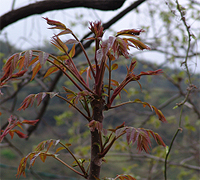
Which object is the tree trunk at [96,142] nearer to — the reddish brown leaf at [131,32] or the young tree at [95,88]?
the young tree at [95,88]

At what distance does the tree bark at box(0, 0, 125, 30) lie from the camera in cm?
84

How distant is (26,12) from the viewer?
0.88 meters

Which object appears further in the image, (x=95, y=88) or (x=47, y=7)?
(x=47, y=7)

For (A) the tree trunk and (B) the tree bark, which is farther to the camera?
(B) the tree bark

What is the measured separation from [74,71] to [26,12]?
587mm

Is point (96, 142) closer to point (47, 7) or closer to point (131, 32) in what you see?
point (131, 32)

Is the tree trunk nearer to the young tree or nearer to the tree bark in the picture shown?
the young tree

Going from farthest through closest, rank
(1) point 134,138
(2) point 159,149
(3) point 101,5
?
(2) point 159,149 < (3) point 101,5 < (1) point 134,138

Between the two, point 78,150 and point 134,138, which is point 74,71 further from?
point 78,150

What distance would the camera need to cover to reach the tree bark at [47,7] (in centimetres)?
84

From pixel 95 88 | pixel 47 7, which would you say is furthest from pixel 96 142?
pixel 47 7

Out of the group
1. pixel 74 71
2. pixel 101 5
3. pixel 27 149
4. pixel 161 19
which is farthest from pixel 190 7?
pixel 27 149

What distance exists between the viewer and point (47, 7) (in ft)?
2.86

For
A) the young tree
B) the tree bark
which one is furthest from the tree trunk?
the tree bark
